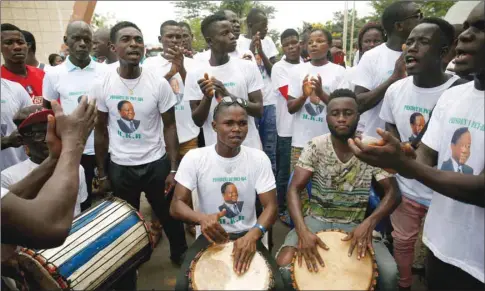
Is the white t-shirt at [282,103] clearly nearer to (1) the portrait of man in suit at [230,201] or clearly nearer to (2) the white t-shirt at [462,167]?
(1) the portrait of man in suit at [230,201]

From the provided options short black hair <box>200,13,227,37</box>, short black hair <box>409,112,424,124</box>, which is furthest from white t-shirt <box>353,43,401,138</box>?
short black hair <box>200,13,227,37</box>

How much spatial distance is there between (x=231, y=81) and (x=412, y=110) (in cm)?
165

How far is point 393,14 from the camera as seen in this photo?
352cm

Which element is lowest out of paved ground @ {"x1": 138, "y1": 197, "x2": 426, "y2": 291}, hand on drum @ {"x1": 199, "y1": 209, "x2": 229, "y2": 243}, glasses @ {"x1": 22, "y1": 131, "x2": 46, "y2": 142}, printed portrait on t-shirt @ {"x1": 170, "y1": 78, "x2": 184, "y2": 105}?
paved ground @ {"x1": 138, "y1": 197, "x2": 426, "y2": 291}

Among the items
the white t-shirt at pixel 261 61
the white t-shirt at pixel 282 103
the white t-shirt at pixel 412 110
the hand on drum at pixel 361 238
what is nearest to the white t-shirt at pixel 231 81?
the white t-shirt at pixel 282 103

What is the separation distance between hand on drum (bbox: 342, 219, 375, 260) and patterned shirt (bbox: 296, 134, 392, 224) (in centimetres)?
28

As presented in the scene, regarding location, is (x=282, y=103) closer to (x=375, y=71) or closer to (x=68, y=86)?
(x=375, y=71)

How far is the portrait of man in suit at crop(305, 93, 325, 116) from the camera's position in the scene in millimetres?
3820

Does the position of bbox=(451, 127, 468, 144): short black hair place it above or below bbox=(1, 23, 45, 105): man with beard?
below

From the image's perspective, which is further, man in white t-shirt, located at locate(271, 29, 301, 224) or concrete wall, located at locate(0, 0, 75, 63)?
concrete wall, located at locate(0, 0, 75, 63)

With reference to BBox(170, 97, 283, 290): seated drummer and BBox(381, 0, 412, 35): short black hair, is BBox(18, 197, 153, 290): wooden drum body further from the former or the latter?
BBox(381, 0, 412, 35): short black hair

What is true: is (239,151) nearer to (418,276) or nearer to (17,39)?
(418,276)

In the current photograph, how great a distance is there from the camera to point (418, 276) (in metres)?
3.30

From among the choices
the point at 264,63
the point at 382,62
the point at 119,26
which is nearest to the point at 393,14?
the point at 382,62
